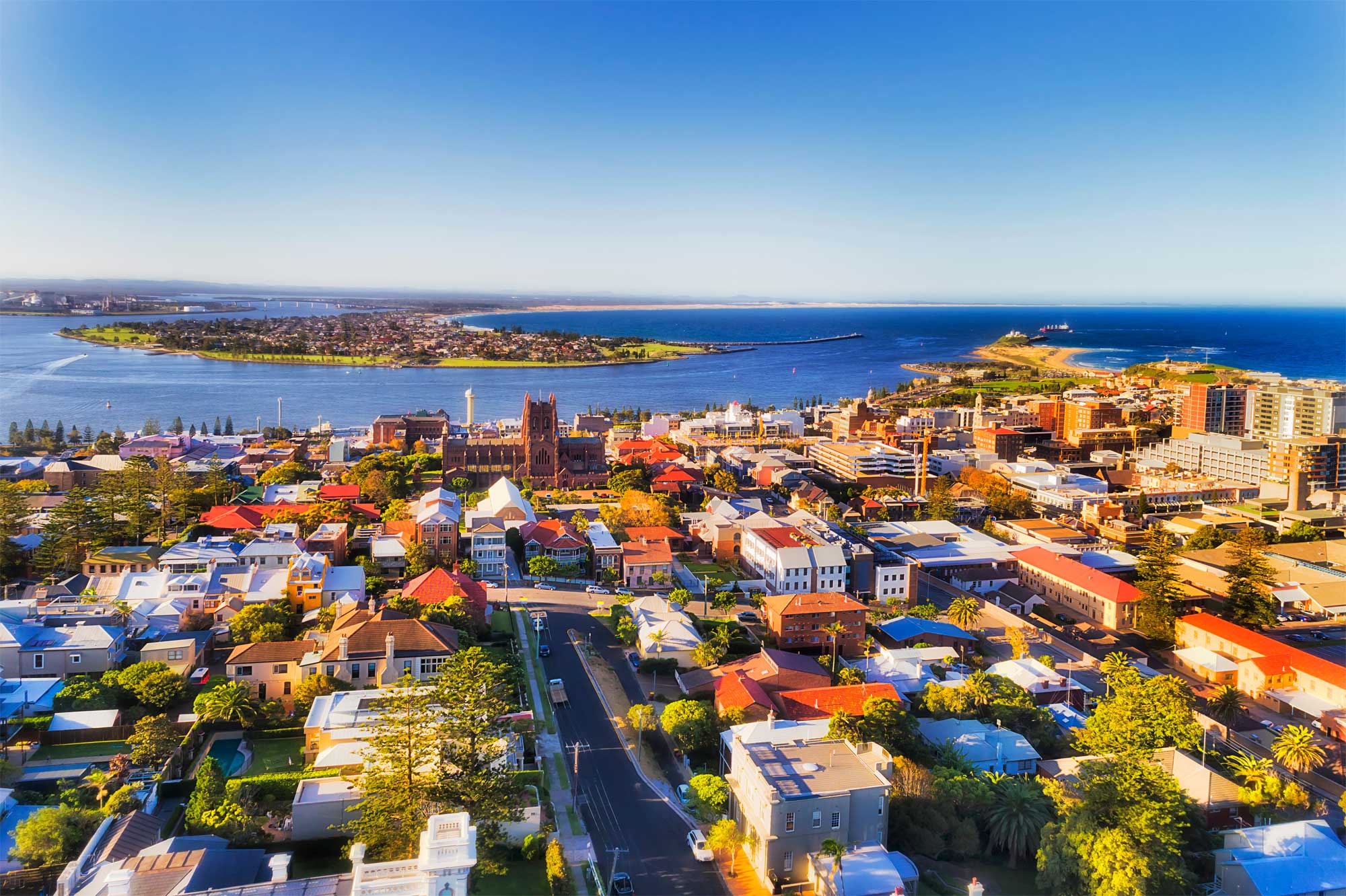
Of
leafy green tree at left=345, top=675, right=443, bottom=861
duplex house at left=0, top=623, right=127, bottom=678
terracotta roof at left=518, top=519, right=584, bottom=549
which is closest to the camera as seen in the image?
leafy green tree at left=345, top=675, right=443, bottom=861

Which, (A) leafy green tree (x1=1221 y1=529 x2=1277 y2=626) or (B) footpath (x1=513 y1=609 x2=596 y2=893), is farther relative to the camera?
(A) leafy green tree (x1=1221 y1=529 x2=1277 y2=626)

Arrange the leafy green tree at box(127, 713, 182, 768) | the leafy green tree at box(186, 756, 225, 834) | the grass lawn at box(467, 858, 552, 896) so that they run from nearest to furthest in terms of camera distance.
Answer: the grass lawn at box(467, 858, 552, 896) → the leafy green tree at box(186, 756, 225, 834) → the leafy green tree at box(127, 713, 182, 768)

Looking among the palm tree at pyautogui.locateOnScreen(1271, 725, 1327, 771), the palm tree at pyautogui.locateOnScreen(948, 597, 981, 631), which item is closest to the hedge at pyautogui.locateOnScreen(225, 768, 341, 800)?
the palm tree at pyautogui.locateOnScreen(948, 597, 981, 631)

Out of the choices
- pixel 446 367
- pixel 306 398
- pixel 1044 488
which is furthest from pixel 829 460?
pixel 446 367

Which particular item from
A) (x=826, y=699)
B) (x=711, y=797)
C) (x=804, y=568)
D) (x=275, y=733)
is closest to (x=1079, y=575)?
(x=804, y=568)

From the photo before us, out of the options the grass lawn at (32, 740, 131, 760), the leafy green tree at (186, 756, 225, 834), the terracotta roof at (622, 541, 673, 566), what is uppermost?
the terracotta roof at (622, 541, 673, 566)

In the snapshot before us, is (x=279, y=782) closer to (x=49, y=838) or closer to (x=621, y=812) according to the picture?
Answer: (x=49, y=838)

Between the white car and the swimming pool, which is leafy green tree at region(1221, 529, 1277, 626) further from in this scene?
the swimming pool

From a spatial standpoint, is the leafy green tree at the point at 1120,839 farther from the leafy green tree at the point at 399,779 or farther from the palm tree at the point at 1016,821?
the leafy green tree at the point at 399,779
